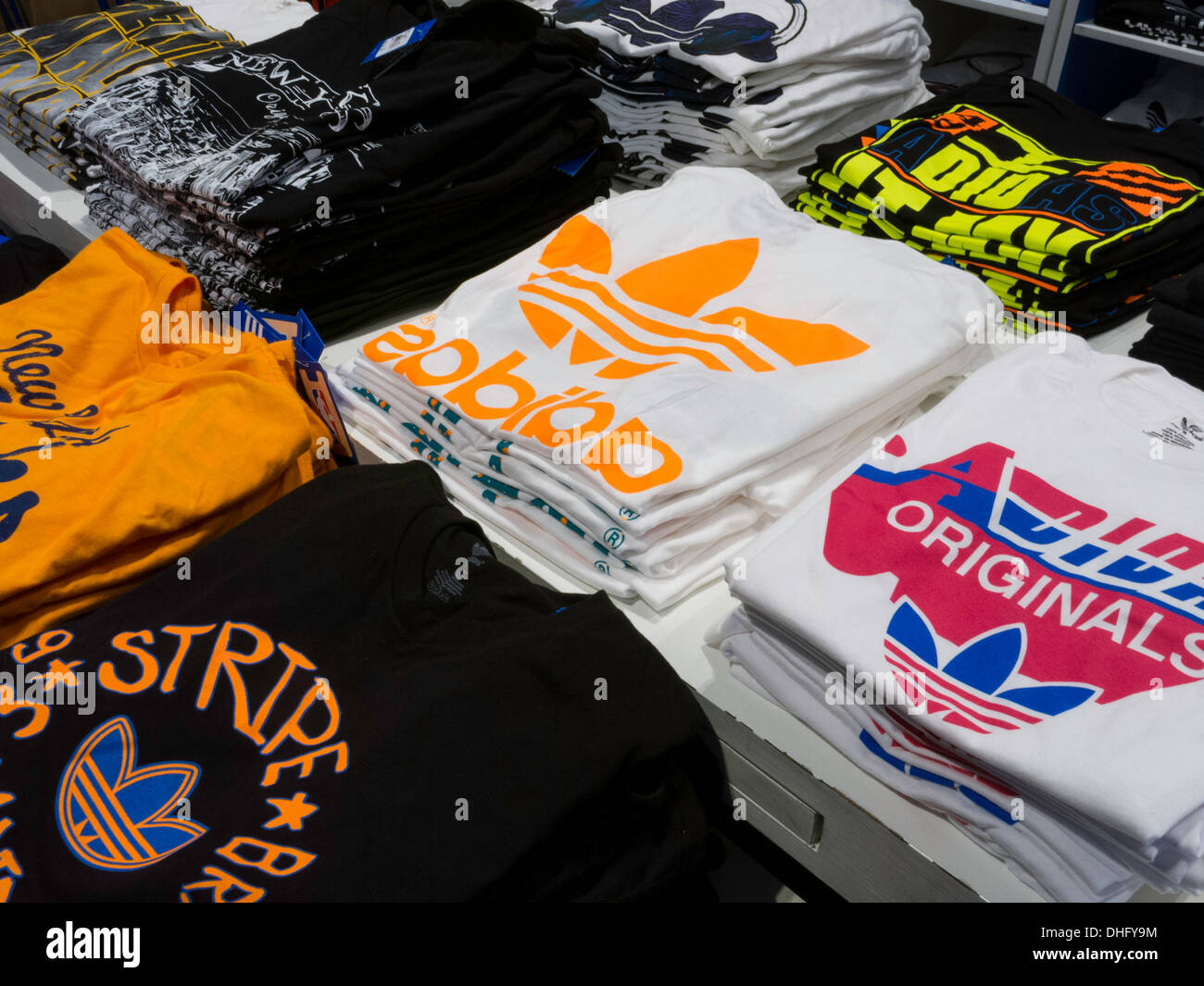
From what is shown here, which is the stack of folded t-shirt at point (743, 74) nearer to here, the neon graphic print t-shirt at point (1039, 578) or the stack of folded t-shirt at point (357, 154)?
the stack of folded t-shirt at point (357, 154)

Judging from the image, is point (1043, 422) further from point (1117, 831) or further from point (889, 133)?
point (889, 133)

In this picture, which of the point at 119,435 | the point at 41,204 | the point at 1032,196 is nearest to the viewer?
the point at 119,435

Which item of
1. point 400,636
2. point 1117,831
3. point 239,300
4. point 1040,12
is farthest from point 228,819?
point 1040,12

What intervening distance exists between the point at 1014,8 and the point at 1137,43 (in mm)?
229

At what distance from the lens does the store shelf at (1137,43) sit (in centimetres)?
145

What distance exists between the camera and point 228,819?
0.63 m

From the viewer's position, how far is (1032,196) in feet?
3.67

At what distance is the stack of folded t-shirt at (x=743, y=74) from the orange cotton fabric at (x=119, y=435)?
691 millimetres

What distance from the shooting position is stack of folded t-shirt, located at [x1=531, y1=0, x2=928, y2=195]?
1273 millimetres

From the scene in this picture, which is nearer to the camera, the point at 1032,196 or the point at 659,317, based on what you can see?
the point at 659,317

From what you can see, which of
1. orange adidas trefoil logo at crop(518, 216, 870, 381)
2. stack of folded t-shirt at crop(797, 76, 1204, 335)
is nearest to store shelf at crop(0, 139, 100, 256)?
orange adidas trefoil logo at crop(518, 216, 870, 381)

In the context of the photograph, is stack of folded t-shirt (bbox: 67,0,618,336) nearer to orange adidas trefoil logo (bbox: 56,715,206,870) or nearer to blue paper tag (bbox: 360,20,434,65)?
blue paper tag (bbox: 360,20,434,65)

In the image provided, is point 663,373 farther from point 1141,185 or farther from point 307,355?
point 1141,185

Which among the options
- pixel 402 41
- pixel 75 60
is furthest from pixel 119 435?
pixel 75 60
